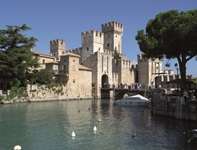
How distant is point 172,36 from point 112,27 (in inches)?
1836

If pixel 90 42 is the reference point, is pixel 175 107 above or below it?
below

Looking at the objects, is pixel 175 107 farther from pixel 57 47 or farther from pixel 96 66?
pixel 57 47

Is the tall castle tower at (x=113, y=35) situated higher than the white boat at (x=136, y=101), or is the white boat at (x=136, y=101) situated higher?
the tall castle tower at (x=113, y=35)

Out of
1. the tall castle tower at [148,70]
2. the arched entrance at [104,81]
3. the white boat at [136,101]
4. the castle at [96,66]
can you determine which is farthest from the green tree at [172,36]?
the tall castle tower at [148,70]

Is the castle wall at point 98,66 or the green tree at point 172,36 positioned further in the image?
the castle wall at point 98,66

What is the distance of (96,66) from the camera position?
157ft

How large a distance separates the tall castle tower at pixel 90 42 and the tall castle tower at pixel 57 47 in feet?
23.7

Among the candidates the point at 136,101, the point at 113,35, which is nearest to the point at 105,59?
the point at 113,35

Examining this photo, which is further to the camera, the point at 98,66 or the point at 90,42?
the point at 90,42

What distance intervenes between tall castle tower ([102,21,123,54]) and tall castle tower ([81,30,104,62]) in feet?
22.9

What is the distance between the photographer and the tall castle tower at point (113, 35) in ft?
211

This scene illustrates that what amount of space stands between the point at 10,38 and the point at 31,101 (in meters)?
9.35

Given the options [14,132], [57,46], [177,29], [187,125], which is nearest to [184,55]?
[177,29]

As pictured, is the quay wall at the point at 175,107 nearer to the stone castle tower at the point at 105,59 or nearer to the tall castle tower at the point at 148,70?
the stone castle tower at the point at 105,59
